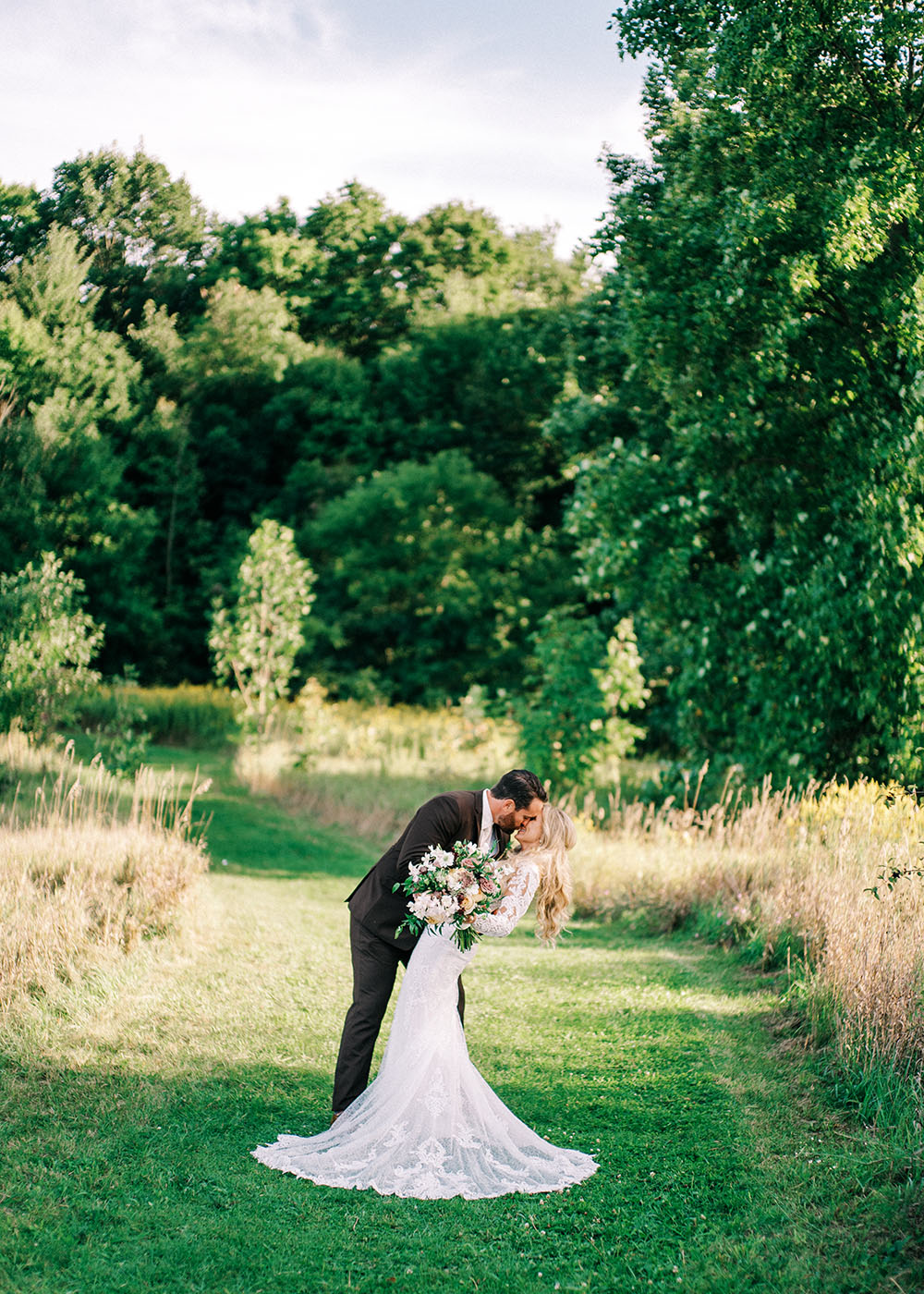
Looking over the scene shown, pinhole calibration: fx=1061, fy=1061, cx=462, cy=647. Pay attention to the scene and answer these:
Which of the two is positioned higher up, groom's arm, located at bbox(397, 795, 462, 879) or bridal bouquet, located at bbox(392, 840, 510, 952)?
groom's arm, located at bbox(397, 795, 462, 879)

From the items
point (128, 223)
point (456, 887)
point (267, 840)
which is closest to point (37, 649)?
point (267, 840)

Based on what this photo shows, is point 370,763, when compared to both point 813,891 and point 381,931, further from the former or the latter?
point 381,931

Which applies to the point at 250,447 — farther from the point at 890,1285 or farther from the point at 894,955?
the point at 890,1285

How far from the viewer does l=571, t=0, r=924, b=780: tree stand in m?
10.0

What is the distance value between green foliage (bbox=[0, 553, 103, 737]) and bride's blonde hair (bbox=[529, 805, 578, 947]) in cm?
731

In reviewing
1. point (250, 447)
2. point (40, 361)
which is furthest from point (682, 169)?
point (250, 447)

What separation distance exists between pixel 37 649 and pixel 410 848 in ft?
24.1

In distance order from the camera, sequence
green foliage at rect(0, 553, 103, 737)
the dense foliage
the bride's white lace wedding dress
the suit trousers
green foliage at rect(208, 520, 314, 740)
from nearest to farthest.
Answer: the bride's white lace wedding dress < the suit trousers < green foliage at rect(0, 553, 103, 737) < the dense foliage < green foliage at rect(208, 520, 314, 740)

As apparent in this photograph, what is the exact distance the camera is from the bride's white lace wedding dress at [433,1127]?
170 inches

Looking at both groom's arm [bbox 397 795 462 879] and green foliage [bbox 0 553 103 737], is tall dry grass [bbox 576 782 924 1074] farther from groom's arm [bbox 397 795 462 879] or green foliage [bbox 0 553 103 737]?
green foliage [bbox 0 553 103 737]

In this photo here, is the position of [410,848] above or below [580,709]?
below

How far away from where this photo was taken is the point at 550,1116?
527 centimetres

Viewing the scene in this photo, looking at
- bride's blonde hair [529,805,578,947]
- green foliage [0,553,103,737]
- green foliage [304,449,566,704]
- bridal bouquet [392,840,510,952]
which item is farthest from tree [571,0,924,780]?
green foliage [304,449,566,704]

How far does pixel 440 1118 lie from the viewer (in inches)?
178
